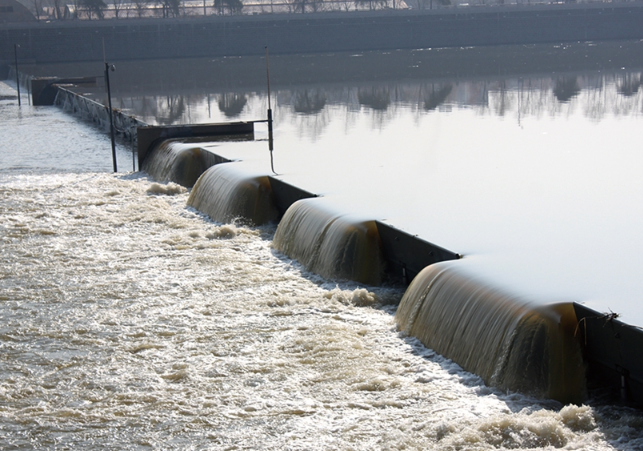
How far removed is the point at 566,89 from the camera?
2811 cm

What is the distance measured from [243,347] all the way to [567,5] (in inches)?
2774

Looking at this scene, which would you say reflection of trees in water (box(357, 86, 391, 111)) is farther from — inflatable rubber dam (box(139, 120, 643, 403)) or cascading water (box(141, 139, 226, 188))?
inflatable rubber dam (box(139, 120, 643, 403))

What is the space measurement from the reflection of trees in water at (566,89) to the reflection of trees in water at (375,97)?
5.11 metres

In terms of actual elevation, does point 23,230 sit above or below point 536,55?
below

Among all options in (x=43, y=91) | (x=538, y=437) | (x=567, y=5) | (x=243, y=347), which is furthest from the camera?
(x=567, y=5)

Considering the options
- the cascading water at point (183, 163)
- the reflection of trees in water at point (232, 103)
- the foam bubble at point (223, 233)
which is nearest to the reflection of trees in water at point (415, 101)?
the reflection of trees in water at point (232, 103)

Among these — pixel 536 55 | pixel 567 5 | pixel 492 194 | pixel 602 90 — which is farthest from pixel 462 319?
pixel 567 5

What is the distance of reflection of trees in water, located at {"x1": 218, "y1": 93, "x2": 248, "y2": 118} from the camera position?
955 inches

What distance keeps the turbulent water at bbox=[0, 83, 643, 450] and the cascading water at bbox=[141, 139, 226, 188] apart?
3853mm

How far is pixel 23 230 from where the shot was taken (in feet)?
35.7

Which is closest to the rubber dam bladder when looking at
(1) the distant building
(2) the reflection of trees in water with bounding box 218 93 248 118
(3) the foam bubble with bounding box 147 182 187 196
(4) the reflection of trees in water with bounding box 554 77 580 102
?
(3) the foam bubble with bounding box 147 182 187 196

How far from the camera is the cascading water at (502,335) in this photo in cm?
529

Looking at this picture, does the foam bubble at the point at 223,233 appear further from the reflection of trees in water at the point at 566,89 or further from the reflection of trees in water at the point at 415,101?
the reflection of trees in water at the point at 566,89

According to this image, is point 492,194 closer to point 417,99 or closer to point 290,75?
point 417,99
